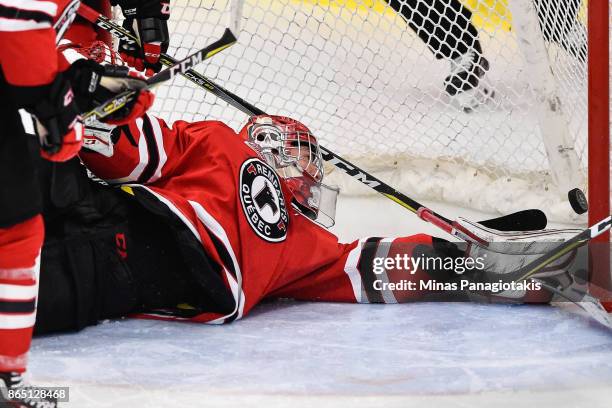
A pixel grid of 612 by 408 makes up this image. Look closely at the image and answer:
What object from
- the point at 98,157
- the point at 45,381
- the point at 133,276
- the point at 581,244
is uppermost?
the point at 581,244

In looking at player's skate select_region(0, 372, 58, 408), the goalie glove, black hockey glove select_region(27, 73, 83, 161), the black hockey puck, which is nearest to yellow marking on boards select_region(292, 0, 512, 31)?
the black hockey puck

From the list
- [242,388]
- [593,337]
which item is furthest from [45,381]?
[593,337]

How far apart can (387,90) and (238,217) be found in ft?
3.78

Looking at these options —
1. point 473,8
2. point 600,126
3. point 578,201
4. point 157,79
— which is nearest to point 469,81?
point 473,8

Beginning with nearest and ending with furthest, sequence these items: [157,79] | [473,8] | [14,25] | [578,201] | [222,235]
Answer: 1. [14,25]
2. [157,79]
3. [222,235]
4. [578,201]
5. [473,8]

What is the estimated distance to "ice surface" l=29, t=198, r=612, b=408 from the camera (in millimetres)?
1319

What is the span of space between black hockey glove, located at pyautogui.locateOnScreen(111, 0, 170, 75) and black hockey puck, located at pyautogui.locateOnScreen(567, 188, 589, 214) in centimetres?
104

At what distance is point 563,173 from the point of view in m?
2.26

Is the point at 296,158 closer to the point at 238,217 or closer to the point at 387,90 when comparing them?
the point at 238,217

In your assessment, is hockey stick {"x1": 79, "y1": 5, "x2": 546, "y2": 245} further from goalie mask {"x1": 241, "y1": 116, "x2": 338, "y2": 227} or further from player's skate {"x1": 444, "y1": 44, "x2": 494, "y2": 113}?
player's skate {"x1": 444, "y1": 44, "x2": 494, "y2": 113}

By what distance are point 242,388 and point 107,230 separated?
1.60 feet

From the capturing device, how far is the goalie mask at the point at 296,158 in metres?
1.87

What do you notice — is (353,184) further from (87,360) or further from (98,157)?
(87,360)

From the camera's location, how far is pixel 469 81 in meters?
2.83
